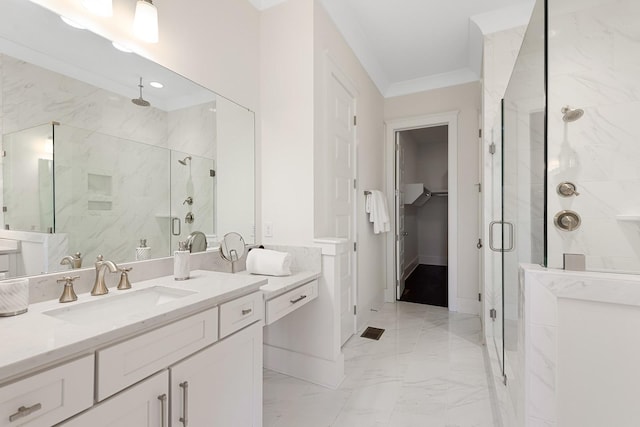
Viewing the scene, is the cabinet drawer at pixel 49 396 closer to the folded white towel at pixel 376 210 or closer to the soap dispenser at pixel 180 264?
the soap dispenser at pixel 180 264

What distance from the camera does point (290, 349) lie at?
2.17m

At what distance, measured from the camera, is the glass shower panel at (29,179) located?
1032 mm

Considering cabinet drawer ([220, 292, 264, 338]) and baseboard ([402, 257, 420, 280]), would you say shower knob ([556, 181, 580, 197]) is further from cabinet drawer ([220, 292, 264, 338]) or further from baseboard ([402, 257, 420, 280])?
baseboard ([402, 257, 420, 280])

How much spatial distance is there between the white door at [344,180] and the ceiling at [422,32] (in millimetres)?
582

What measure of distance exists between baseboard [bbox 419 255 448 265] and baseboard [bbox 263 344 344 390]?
199 inches

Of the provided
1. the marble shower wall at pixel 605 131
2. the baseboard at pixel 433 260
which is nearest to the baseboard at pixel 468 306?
the marble shower wall at pixel 605 131

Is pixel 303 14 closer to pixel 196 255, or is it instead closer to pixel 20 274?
pixel 196 255

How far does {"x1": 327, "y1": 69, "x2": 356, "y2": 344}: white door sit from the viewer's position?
2484 millimetres

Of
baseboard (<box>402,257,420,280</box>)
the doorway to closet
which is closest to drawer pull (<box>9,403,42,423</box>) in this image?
the doorway to closet

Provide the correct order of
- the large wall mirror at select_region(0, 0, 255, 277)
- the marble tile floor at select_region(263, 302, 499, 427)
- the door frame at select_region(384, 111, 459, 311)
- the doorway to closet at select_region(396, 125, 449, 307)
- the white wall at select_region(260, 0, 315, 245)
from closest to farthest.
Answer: the large wall mirror at select_region(0, 0, 255, 277) → the marble tile floor at select_region(263, 302, 499, 427) → the white wall at select_region(260, 0, 315, 245) → the door frame at select_region(384, 111, 459, 311) → the doorway to closet at select_region(396, 125, 449, 307)

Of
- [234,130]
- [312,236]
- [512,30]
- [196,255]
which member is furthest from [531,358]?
[512,30]

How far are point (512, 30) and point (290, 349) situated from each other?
3.22 metres

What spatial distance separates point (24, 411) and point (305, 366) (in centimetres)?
170

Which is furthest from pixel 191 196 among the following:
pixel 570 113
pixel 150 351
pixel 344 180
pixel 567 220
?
pixel 570 113
